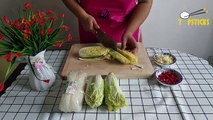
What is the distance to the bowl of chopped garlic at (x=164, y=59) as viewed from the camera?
117 cm

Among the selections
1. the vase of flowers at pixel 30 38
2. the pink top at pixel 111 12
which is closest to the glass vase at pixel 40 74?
the vase of flowers at pixel 30 38

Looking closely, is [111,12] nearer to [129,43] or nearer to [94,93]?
[129,43]

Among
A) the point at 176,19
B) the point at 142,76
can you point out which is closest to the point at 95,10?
the point at 142,76

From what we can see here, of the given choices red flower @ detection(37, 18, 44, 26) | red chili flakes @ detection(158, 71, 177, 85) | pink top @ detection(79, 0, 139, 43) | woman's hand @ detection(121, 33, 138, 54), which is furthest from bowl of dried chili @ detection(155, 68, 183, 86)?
red flower @ detection(37, 18, 44, 26)

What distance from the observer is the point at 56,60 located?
128 cm

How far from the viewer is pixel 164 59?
1.19m

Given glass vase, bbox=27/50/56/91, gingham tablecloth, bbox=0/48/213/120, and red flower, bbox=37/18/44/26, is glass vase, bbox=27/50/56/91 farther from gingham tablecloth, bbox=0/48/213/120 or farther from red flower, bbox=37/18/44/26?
red flower, bbox=37/18/44/26

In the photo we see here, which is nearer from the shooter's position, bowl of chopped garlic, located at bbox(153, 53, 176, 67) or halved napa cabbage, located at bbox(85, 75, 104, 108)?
halved napa cabbage, located at bbox(85, 75, 104, 108)

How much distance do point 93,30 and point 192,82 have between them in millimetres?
621

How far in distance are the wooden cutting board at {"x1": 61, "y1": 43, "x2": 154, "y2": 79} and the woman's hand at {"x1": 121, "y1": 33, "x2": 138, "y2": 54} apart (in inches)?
1.8

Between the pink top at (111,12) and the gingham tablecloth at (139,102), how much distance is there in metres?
0.44

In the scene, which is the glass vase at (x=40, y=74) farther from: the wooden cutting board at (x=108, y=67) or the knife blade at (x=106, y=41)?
the knife blade at (x=106, y=41)

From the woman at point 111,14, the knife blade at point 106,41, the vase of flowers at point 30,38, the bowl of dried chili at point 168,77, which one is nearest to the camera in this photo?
the vase of flowers at point 30,38

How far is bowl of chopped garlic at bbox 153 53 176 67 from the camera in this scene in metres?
1.17
